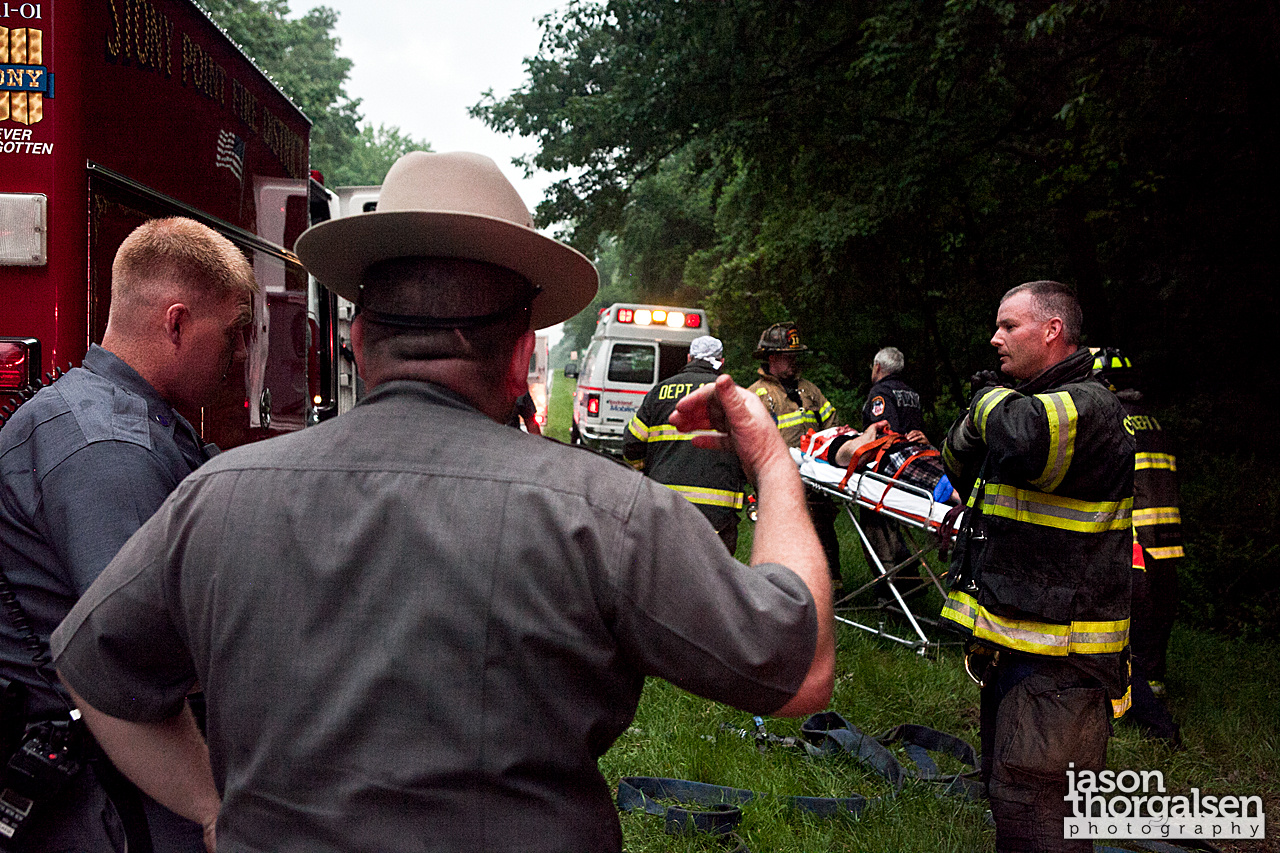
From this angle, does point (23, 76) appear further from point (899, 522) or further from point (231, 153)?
point (899, 522)

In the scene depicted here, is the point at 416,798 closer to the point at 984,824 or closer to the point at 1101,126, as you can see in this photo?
the point at 984,824

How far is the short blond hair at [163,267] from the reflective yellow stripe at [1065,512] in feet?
8.93

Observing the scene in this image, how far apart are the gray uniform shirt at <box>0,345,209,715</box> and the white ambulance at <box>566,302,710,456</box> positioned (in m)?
14.1

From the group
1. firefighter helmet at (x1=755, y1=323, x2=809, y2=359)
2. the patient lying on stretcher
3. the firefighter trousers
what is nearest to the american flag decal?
the firefighter trousers

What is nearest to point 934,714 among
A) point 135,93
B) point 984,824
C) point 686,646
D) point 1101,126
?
point 984,824

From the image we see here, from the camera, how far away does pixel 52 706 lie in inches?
72.0

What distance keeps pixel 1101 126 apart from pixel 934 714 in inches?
218

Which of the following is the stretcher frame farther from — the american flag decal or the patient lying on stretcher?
the american flag decal

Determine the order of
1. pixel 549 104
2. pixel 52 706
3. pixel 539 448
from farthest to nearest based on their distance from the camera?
pixel 549 104, pixel 52 706, pixel 539 448

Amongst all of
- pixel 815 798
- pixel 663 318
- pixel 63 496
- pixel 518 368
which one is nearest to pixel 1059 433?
pixel 815 798

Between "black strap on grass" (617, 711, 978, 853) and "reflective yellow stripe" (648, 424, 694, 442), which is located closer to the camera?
"black strap on grass" (617, 711, 978, 853)

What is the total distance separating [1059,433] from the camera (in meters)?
3.13

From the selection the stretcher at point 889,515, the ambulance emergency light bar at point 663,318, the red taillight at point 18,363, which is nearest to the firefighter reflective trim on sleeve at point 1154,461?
the stretcher at point 889,515

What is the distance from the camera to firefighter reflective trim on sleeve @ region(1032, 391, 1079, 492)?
10.2ft
